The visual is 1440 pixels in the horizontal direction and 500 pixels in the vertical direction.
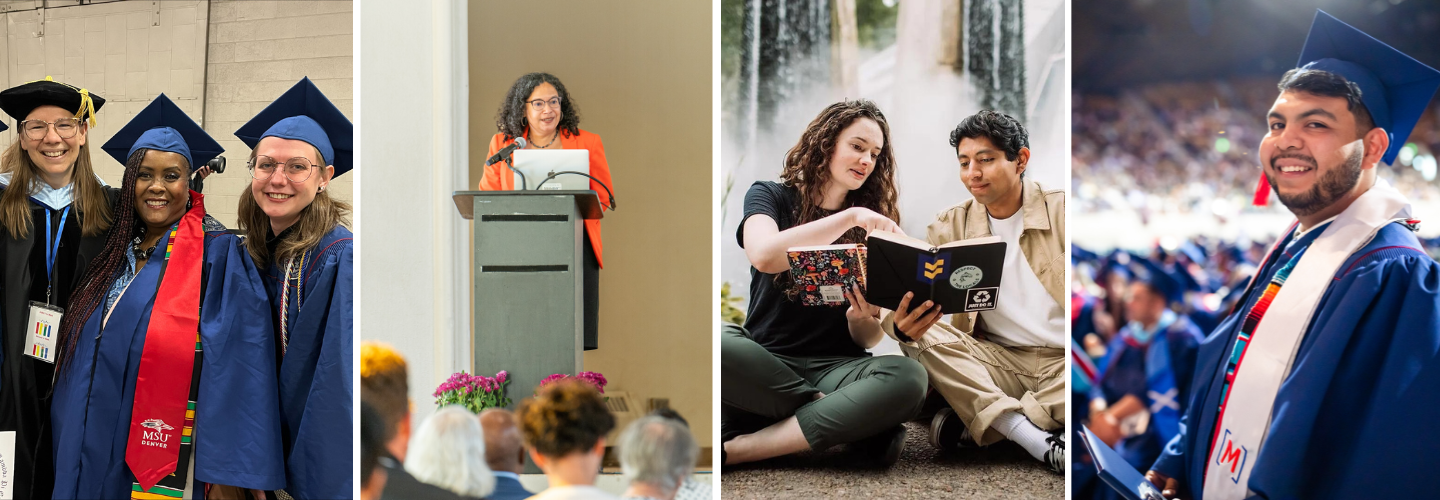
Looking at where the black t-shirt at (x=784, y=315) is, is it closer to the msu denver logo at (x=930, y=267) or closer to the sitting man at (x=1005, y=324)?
the sitting man at (x=1005, y=324)

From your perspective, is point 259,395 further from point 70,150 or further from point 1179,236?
point 1179,236

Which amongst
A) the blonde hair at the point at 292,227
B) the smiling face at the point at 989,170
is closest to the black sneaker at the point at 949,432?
the smiling face at the point at 989,170

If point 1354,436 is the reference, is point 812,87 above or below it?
above

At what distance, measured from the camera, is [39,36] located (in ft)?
12.5

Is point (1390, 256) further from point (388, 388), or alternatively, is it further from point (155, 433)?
point (155, 433)

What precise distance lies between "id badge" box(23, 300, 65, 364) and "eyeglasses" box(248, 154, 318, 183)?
92 cm

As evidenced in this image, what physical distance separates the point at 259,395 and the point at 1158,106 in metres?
3.22

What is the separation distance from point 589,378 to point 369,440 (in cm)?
90

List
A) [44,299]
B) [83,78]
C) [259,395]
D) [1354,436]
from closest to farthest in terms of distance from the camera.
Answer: [1354,436] < [259,395] < [44,299] < [83,78]

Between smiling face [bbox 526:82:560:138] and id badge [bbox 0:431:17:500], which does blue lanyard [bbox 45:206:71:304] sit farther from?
smiling face [bbox 526:82:560:138]

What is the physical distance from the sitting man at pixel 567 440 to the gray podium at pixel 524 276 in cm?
18

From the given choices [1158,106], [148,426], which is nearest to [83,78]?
[148,426]

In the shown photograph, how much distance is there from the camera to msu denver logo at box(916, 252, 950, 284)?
3.14 meters

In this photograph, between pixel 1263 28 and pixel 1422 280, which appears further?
pixel 1263 28
